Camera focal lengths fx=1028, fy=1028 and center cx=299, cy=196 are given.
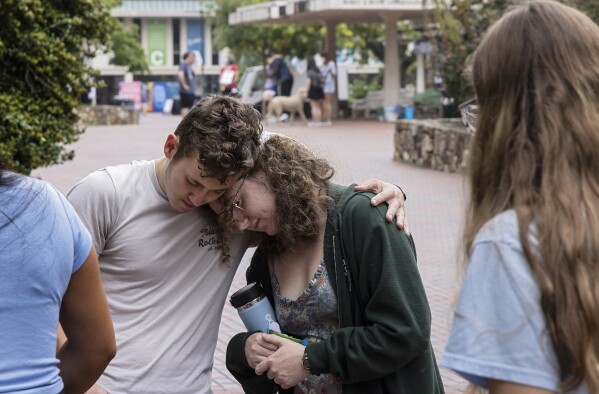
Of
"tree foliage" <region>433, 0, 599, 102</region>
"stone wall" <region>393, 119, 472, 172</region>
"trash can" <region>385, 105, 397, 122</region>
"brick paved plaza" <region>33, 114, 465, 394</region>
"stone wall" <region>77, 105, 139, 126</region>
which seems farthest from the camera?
"stone wall" <region>77, 105, 139, 126</region>

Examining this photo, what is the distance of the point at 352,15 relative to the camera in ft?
108

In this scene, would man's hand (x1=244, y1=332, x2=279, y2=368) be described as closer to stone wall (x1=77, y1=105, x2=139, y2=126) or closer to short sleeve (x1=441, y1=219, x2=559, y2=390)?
short sleeve (x1=441, y1=219, x2=559, y2=390)

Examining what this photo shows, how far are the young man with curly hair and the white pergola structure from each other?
2577cm

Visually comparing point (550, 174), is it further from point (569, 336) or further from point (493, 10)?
point (493, 10)

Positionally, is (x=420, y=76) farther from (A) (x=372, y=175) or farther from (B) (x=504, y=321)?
(B) (x=504, y=321)

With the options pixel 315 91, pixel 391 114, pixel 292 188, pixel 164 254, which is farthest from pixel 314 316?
pixel 391 114

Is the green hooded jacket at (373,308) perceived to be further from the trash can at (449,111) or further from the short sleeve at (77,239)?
the trash can at (449,111)

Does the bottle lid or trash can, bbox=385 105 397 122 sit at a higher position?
the bottle lid

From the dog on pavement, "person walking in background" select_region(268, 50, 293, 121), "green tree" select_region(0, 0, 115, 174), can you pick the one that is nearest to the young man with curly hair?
"green tree" select_region(0, 0, 115, 174)

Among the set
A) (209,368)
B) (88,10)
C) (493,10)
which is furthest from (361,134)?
(209,368)

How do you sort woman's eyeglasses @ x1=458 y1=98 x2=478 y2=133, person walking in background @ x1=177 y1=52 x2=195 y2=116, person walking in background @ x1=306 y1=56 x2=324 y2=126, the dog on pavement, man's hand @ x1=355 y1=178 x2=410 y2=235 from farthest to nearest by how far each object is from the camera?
person walking in background @ x1=177 y1=52 x2=195 y2=116, the dog on pavement, person walking in background @ x1=306 y1=56 x2=324 y2=126, man's hand @ x1=355 y1=178 x2=410 y2=235, woman's eyeglasses @ x1=458 y1=98 x2=478 y2=133

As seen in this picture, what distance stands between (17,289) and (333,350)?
99cm

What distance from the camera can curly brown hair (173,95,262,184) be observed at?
2.77 metres

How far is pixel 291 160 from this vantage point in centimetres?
288
